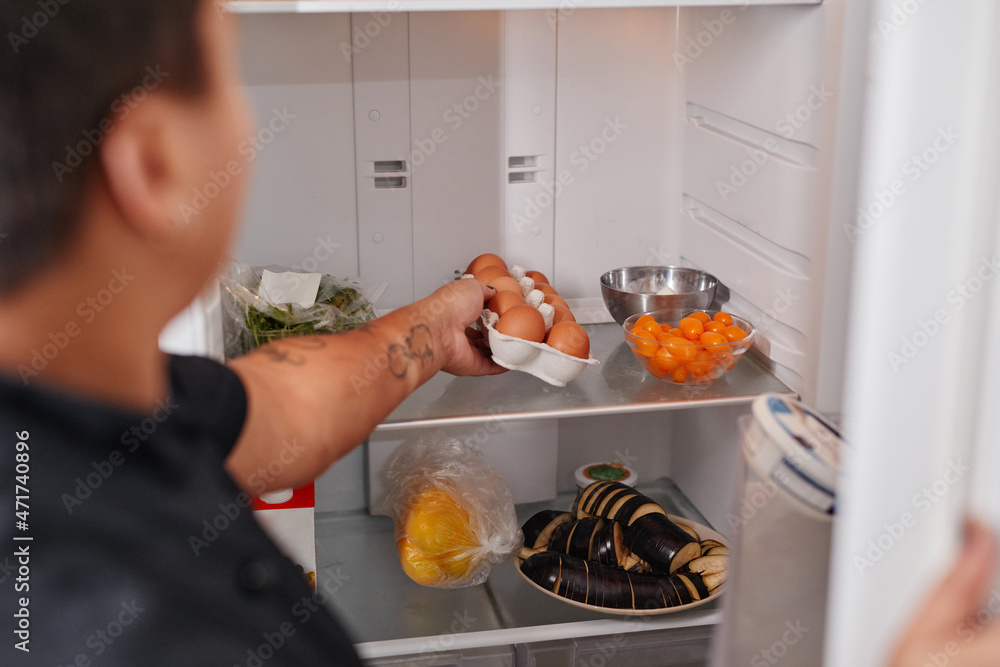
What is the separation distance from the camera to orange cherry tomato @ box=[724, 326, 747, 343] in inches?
49.1

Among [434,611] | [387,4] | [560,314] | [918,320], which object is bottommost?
[434,611]

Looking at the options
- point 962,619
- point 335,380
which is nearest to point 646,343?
point 335,380

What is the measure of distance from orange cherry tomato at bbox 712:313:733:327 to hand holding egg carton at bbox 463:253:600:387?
0.20 meters

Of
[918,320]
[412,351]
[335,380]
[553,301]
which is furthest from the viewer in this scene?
[553,301]

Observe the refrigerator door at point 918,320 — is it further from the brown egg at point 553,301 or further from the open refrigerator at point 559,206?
the brown egg at point 553,301

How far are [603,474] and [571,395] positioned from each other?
1.29 feet

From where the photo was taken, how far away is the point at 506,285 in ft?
4.23

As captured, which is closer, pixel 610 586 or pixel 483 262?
pixel 610 586

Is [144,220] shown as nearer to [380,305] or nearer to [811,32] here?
[811,32]

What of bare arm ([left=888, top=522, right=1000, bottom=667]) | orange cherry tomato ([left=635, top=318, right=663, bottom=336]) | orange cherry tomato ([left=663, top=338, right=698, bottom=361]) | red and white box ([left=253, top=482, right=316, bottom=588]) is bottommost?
red and white box ([left=253, top=482, right=316, bottom=588])

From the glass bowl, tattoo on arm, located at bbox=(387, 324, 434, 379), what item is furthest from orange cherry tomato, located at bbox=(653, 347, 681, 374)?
tattoo on arm, located at bbox=(387, 324, 434, 379)

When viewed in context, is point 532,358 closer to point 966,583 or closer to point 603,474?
point 603,474

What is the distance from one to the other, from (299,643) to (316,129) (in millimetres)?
1067

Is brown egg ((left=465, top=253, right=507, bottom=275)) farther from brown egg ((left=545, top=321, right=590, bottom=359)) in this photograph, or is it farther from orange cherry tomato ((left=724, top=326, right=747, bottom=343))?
orange cherry tomato ((left=724, top=326, right=747, bottom=343))
